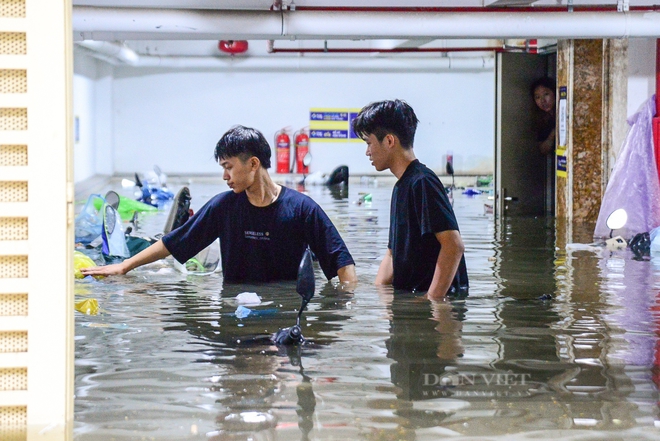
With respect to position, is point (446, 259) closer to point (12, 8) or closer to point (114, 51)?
point (12, 8)

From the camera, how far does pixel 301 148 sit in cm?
1928

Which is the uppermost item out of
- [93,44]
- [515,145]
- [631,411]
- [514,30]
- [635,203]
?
[93,44]

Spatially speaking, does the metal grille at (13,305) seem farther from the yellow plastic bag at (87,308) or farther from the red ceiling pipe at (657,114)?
the red ceiling pipe at (657,114)

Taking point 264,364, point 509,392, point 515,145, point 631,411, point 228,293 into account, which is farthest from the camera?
point 515,145

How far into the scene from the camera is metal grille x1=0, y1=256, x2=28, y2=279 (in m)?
2.22

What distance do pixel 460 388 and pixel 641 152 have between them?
257 inches

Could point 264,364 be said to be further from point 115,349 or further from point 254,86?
point 254,86

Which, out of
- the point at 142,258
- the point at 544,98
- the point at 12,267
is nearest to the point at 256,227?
the point at 142,258

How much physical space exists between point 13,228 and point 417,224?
236 cm

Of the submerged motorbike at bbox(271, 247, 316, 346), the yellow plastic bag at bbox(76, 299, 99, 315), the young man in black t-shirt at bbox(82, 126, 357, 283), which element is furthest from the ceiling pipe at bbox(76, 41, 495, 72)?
the submerged motorbike at bbox(271, 247, 316, 346)

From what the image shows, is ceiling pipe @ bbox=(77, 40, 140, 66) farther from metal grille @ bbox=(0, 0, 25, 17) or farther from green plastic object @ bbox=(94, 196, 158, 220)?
metal grille @ bbox=(0, 0, 25, 17)

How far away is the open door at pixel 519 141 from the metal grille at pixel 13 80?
949cm

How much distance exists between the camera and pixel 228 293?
17.1ft

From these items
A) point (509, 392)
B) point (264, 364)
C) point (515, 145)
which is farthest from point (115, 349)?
point (515, 145)
